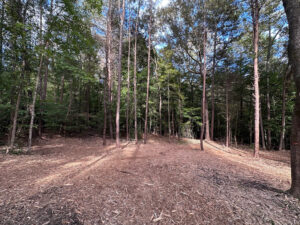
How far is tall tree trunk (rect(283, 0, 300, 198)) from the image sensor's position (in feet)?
8.17

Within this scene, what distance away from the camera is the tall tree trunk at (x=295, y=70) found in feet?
8.17

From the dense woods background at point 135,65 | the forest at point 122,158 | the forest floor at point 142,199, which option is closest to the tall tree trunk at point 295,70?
the forest at point 122,158

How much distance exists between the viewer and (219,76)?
15.7 meters

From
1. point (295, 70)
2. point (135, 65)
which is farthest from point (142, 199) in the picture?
point (135, 65)

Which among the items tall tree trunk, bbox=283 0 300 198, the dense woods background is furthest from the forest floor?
the dense woods background

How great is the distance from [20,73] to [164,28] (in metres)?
13.1

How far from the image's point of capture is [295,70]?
252 cm

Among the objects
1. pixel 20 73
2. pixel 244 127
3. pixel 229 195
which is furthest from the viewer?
pixel 244 127

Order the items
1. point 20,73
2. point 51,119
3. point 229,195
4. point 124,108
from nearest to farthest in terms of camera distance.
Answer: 1. point 229,195
2. point 20,73
3. point 51,119
4. point 124,108

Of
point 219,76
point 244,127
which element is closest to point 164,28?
point 219,76

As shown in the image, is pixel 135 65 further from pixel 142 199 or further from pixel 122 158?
pixel 142 199

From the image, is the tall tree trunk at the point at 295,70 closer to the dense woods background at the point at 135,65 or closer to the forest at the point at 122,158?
the forest at the point at 122,158

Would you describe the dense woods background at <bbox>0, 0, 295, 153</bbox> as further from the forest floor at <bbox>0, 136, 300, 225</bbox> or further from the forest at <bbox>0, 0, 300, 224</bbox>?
the forest floor at <bbox>0, 136, 300, 225</bbox>

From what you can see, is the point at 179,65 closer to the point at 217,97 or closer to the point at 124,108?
the point at 217,97
